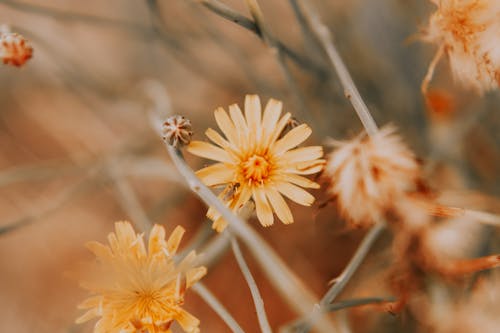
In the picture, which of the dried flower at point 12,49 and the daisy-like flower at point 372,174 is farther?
the dried flower at point 12,49

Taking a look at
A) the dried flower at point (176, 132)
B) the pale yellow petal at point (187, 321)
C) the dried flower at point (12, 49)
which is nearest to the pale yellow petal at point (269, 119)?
the dried flower at point (176, 132)

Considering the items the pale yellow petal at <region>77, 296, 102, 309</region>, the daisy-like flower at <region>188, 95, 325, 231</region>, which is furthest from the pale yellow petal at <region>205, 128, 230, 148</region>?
the pale yellow petal at <region>77, 296, 102, 309</region>

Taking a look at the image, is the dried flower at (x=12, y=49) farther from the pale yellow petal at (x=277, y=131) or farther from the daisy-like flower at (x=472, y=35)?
the daisy-like flower at (x=472, y=35)

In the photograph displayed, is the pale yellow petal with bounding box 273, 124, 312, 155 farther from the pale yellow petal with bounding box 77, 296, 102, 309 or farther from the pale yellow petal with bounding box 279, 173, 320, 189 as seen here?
the pale yellow petal with bounding box 77, 296, 102, 309

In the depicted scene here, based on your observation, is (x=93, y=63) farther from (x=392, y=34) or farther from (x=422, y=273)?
(x=422, y=273)

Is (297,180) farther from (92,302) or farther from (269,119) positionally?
(92,302)

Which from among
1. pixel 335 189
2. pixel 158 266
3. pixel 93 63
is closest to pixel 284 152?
pixel 335 189

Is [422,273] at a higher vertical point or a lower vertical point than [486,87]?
lower
